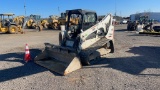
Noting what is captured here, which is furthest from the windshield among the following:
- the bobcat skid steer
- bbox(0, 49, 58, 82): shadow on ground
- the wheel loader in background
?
the wheel loader in background

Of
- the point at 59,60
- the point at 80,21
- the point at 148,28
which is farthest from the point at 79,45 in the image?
the point at 148,28

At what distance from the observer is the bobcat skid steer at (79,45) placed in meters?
8.16

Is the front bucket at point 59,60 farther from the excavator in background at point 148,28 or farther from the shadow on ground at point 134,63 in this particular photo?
the excavator in background at point 148,28

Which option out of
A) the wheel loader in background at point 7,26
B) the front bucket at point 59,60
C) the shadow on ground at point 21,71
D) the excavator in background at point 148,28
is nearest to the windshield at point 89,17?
the front bucket at point 59,60

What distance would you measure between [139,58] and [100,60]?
1.91m

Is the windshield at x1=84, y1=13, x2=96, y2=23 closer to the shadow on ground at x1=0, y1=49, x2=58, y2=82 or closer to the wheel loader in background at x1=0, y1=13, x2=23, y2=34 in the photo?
the shadow on ground at x1=0, y1=49, x2=58, y2=82

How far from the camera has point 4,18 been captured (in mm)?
27406

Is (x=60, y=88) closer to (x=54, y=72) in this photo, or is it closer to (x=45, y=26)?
(x=54, y=72)

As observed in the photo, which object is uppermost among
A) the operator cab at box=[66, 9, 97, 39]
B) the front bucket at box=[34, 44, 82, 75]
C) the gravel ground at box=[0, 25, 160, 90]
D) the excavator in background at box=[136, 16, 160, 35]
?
the operator cab at box=[66, 9, 97, 39]

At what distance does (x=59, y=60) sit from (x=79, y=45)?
1.08 meters

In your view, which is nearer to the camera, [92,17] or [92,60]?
[92,60]

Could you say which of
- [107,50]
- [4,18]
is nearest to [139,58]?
[107,50]

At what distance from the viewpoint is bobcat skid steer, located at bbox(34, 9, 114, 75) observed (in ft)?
26.8

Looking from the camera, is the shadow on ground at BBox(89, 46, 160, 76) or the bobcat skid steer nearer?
the shadow on ground at BBox(89, 46, 160, 76)
